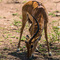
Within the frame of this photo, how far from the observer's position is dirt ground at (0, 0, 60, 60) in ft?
18.1

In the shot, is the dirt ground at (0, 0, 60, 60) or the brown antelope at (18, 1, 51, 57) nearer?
the brown antelope at (18, 1, 51, 57)

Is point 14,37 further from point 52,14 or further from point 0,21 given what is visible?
point 52,14

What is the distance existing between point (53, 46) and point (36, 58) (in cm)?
120

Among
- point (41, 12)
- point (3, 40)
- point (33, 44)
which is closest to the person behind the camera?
point (33, 44)

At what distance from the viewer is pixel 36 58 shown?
5.36m

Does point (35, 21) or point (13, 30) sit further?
point (13, 30)

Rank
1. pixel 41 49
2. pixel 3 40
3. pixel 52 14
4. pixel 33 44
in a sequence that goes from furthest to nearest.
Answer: pixel 52 14 < pixel 3 40 < pixel 41 49 < pixel 33 44

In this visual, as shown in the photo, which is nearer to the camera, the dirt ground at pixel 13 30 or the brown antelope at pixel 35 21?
the brown antelope at pixel 35 21

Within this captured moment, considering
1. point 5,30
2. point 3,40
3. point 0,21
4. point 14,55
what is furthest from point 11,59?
point 0,21

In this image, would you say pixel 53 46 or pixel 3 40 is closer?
pixel 53 46

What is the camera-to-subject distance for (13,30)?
26.2 feet

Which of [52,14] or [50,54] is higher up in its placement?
[52,14]

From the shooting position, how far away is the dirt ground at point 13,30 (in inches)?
218

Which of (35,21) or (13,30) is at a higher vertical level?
(35,21)
